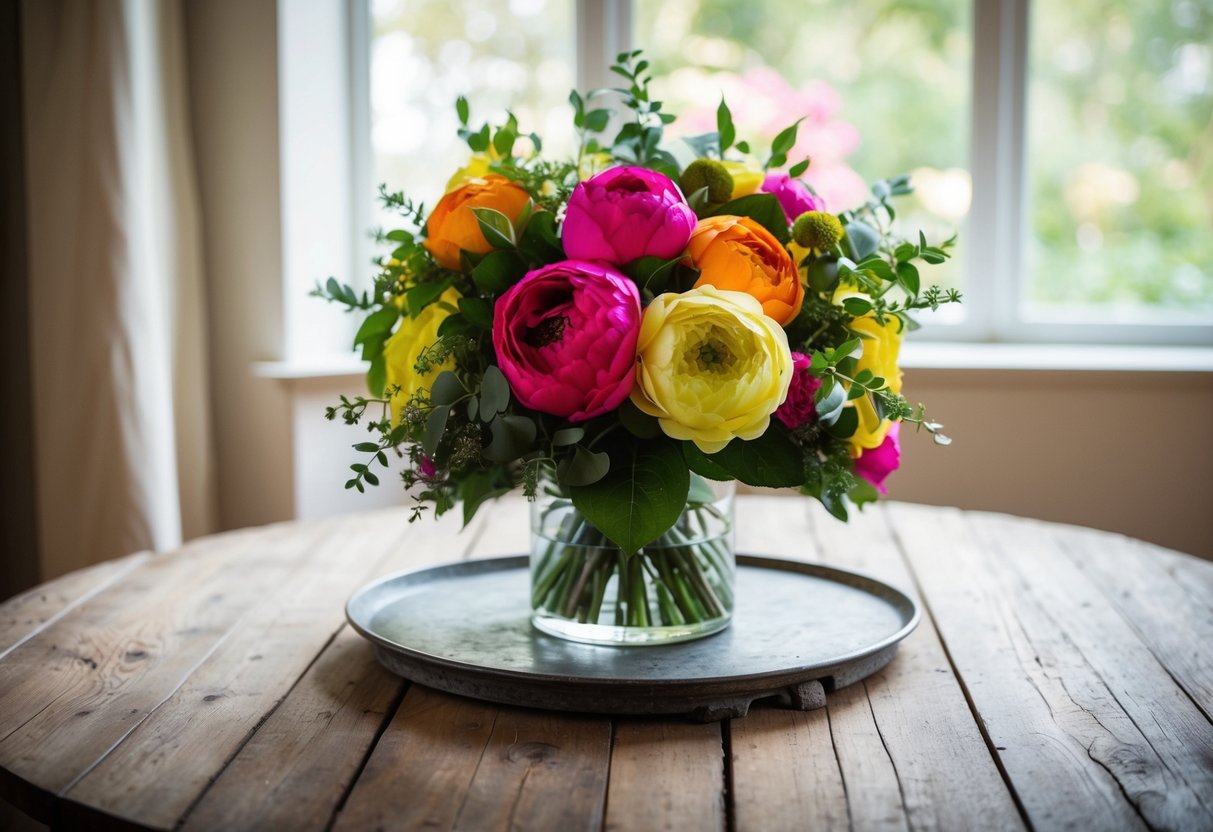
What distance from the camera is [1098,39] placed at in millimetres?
2492

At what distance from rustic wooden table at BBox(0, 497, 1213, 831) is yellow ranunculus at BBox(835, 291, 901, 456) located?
0.68 feet

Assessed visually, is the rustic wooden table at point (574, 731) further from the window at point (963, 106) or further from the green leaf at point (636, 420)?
the window at point (963, 106)

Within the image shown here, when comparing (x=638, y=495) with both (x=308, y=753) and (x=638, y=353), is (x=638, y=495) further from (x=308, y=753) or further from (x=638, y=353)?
(x=308, y=753)

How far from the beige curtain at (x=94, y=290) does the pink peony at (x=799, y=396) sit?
57.6 inches

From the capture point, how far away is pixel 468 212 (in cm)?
89

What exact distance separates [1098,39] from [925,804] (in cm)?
229

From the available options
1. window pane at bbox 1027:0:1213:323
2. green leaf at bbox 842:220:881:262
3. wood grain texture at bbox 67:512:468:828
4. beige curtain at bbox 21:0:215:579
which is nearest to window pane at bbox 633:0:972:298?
window pane at bbox 1027:0:1213:323

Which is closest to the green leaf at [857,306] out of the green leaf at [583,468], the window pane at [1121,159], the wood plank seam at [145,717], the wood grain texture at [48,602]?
the green leaf at [583,468]

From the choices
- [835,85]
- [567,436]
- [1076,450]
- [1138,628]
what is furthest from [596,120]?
[835,85]

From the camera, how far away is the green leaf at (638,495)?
2.75ft

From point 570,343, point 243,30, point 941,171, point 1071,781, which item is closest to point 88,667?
point 570,343

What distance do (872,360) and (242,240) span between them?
173 cm

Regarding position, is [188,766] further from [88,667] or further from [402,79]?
[402,79]

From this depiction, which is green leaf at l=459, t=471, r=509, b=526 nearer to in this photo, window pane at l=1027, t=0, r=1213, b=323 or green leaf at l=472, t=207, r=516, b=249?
green leaf at l=472, t=207, r=516, b=249
